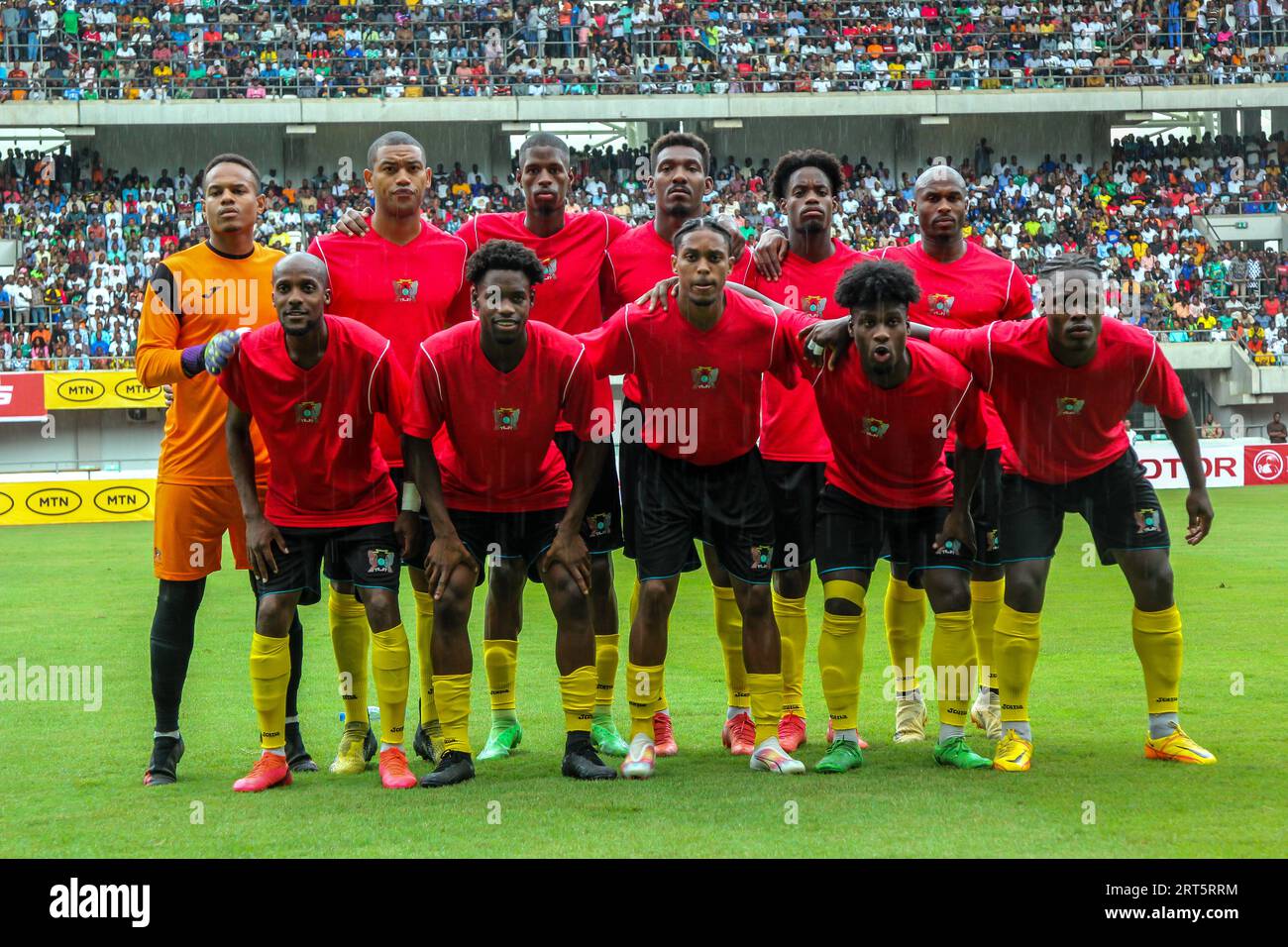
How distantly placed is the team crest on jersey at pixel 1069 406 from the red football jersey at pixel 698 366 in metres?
1.19

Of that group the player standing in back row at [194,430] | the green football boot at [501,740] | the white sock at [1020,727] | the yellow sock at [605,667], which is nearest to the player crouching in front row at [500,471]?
the green football boot at [501,740]

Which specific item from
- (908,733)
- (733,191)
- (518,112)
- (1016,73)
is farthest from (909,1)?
(908,733)

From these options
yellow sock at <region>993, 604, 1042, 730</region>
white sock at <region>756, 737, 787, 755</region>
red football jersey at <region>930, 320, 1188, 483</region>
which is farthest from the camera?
yellow sock at <region>993, 604, 1042, 730</region>

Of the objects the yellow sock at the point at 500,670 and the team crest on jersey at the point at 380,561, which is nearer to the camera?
the team crest on jersey at the point at 380,561

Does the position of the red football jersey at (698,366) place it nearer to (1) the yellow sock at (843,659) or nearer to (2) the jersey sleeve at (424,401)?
(2) the jersey sleeve at (424,401)

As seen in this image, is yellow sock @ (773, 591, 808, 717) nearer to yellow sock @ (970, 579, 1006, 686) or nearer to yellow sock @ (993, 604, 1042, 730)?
yellow sock @ (970, 579, 1006, 686)

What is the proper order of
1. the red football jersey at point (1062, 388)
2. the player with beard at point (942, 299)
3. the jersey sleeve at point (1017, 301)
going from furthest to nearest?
the jersey sleeve at point (1017, 301) → the player with beard at point (942, 299) → the red football jersey at point (1062, 388)

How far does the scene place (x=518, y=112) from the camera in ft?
130

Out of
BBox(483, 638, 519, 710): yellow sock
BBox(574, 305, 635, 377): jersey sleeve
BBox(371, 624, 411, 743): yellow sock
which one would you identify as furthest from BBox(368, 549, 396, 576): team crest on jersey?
BBox(574, 305, 635, 377): jersey sleeve

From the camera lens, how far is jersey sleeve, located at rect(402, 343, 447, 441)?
634cm

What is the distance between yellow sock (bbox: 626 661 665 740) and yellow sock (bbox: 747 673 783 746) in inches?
17.0

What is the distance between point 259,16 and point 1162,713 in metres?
38.9

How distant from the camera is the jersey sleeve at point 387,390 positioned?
643 cm

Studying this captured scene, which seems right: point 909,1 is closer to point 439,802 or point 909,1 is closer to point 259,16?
point 259,16
